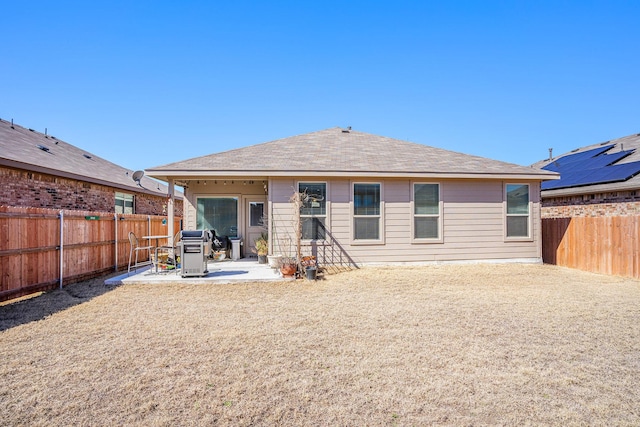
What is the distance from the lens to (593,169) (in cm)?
1205

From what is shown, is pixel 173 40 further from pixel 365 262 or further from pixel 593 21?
pixel 593 21

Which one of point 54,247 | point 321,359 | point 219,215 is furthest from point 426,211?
point 54,247

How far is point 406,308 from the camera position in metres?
5.21

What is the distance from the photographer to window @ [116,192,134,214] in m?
12.6

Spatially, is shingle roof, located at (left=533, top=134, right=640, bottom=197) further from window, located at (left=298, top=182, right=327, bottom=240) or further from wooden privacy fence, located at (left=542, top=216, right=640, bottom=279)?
window, located at (left=298, top=182, right=327, bottom=240)

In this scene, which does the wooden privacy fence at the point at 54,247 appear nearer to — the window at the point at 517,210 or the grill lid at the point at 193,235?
the grill lid at the point at 193,235

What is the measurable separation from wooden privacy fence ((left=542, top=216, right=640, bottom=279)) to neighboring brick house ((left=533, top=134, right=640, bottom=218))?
1.95 meters

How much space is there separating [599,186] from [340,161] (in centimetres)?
830

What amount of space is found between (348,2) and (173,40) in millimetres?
5818

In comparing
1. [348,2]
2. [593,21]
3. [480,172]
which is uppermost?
[348,2]

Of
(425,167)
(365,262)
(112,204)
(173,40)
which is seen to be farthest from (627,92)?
(112,204)

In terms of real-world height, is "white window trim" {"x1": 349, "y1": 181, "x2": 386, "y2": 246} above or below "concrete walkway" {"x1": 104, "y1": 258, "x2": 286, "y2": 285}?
above

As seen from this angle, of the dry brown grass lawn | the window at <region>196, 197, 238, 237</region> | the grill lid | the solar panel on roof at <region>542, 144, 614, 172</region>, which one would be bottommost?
the dry brown grass lawn

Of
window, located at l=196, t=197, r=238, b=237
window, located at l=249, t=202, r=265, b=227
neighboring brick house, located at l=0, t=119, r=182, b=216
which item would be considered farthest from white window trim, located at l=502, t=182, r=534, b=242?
neighboring brick house, located at l=0, t=119, r=182, b=216
